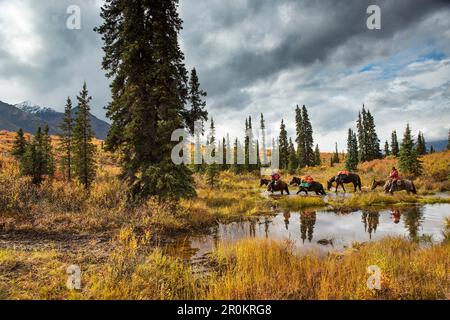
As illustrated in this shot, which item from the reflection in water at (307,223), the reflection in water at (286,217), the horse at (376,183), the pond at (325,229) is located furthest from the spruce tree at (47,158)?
the horse at (376,183)

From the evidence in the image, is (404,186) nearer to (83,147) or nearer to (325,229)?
→ (325,229)

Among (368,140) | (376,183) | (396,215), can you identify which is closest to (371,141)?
(368,140)

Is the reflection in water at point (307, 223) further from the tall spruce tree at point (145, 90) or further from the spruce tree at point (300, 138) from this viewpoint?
the spruce tree at point (300, 138)

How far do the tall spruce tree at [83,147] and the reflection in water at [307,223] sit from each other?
53.6ft

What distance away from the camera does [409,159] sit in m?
33.7

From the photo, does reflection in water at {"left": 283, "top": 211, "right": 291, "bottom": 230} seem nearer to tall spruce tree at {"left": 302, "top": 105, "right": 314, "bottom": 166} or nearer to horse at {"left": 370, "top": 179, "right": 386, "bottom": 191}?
horse at {"left": 370, "top": 179, "right": 386, "bottom": 191}

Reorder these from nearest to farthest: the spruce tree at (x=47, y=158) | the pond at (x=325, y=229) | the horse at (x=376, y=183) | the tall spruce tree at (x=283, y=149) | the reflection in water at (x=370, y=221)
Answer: the pond at (x=325, y=229), the reflection in water at (x=370, y=221), the spruce tree at (x=47, y=158), the horse at (x=376, y=183), the tall spruce tree at (x=283, y=149)

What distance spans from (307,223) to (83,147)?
1915cm

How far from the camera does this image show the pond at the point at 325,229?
872cm
